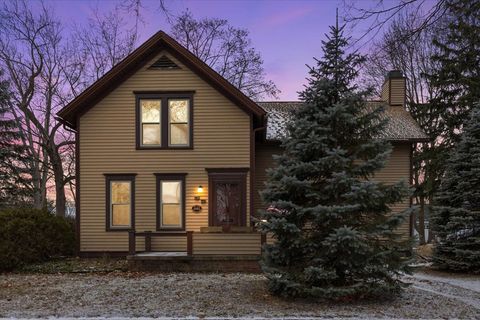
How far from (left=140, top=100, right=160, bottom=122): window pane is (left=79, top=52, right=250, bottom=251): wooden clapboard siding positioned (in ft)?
1.23

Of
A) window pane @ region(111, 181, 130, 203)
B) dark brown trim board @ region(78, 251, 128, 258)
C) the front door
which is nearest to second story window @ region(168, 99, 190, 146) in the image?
the front door

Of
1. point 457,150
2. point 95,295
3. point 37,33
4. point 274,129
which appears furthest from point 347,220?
point 37,33

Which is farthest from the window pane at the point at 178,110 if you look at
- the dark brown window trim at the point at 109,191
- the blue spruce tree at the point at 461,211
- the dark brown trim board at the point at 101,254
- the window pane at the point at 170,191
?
the blue spruce tree at the point at 461,211

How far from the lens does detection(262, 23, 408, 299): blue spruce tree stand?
8398mm

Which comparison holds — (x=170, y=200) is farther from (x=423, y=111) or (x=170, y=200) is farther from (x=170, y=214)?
(x=423, y=111)

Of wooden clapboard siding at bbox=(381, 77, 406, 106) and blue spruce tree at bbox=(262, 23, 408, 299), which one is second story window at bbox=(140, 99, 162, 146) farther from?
wooden clapboard siding at bbox=(381, 77, 406, 106)

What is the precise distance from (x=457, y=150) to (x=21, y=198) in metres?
20.7

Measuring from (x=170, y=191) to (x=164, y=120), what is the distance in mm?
2434

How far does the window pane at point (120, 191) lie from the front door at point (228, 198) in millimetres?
2871

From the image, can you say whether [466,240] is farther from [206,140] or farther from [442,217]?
[206,140]

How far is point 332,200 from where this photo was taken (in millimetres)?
8773

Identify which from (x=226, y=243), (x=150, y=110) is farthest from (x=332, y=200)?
(x=150, y=110)

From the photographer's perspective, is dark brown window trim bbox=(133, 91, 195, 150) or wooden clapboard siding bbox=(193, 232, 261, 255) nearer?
wooden clapboard siding bbox=(193, 232, 261, 255)

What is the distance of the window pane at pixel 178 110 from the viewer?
15.7 m
